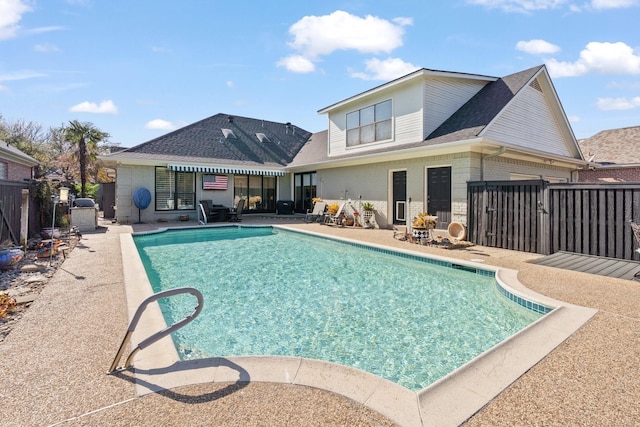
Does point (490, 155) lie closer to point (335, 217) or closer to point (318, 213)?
point (335, 217)

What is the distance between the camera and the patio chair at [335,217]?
57.5ft

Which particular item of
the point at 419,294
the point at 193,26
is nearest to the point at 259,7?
the point at 193,26

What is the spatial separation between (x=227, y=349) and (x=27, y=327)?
2.69 metres

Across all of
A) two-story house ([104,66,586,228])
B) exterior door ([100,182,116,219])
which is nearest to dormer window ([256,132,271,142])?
two-story house ([104,66,586,228])

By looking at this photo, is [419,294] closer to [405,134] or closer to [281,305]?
[281,305]

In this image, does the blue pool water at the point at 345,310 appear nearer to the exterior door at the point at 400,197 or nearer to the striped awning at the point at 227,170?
the exterior door at the point at 400,197

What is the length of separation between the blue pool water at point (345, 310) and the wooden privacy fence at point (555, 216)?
3.40 metres

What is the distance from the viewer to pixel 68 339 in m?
3.92

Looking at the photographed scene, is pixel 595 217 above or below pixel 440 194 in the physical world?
below

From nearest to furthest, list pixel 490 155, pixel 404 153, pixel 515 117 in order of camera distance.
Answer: pixel 490 155 → pixel 404 153 → pixel 515 117

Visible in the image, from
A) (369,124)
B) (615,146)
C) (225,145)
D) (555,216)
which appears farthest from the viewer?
(615,146)

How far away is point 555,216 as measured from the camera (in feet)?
30.8

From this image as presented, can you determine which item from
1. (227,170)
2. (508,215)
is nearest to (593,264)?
(508,215)

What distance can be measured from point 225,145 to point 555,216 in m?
20.1
